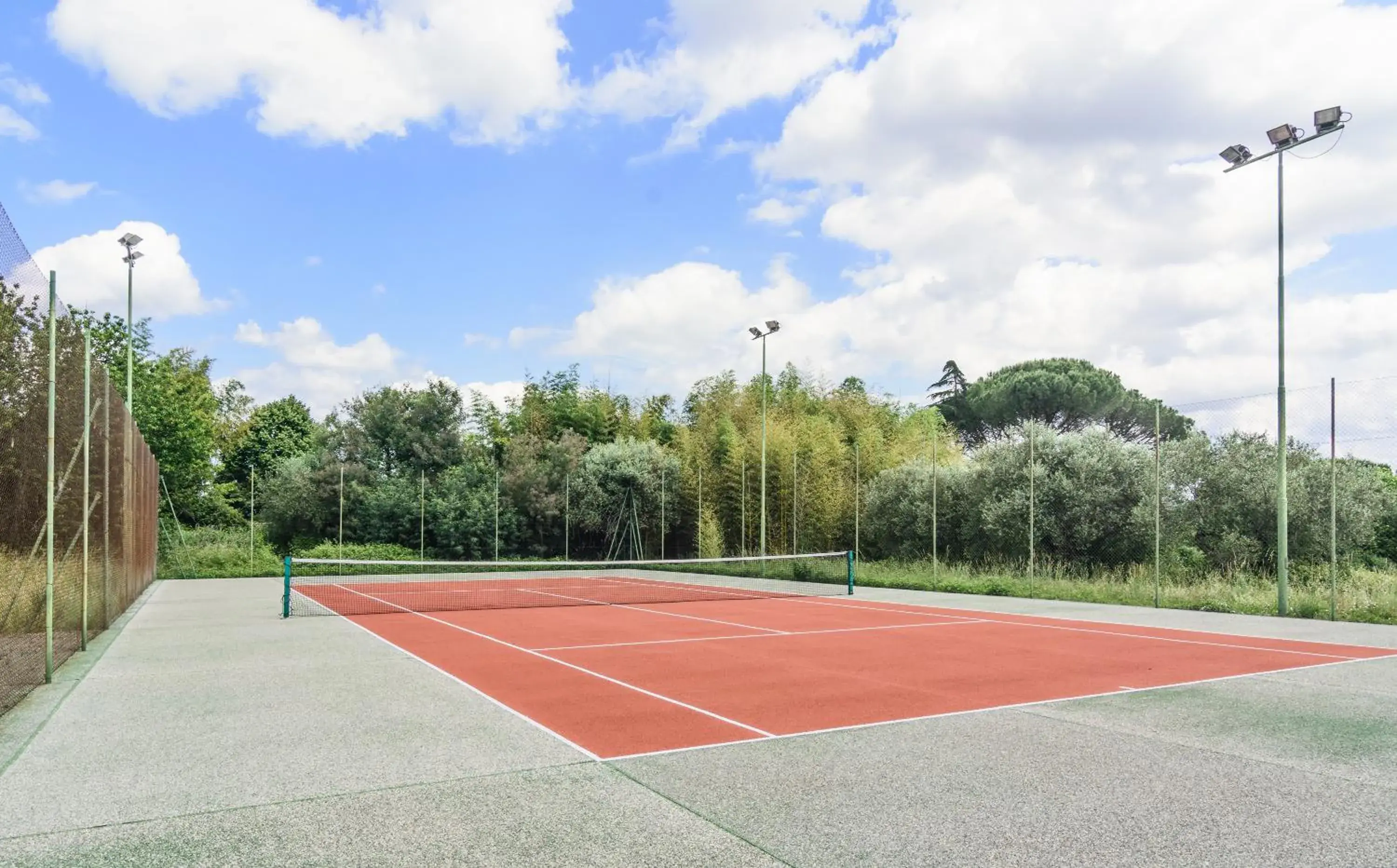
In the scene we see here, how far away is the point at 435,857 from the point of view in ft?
12.0

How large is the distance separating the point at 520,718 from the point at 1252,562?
15644 mm

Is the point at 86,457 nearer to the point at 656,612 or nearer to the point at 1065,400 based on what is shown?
the point at 656,612

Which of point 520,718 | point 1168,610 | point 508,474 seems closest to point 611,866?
point 520,718

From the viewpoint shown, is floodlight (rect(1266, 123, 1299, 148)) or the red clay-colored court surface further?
floodlight (rect(1266, 123, 1299, 148))

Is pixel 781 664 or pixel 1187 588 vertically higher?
pixel 781 664

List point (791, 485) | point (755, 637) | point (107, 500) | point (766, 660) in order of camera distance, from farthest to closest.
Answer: point (791, 485) < point (755, 637) < point (107, 500) < point (766, 660)

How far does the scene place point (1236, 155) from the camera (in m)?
14.5

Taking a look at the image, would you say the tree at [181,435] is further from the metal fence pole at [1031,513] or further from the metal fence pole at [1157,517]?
the metal fence pole at [1157,517]

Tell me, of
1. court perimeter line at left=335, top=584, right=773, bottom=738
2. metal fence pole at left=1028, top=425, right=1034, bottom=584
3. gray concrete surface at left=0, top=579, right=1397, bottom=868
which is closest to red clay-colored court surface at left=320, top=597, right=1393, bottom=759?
court perimeter line at left=335, top=584, right=773, bottom=738

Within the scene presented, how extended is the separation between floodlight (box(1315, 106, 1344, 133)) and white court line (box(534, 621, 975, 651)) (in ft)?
27.4

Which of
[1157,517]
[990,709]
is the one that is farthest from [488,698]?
[1157,517]

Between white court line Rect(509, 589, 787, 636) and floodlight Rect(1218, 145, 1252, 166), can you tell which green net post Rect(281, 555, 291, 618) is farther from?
floodlight Rect(1218, 145, 1252, 166)

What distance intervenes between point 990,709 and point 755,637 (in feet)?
15.8

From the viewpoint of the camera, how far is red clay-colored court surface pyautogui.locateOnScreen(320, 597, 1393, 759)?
21.1 feet
